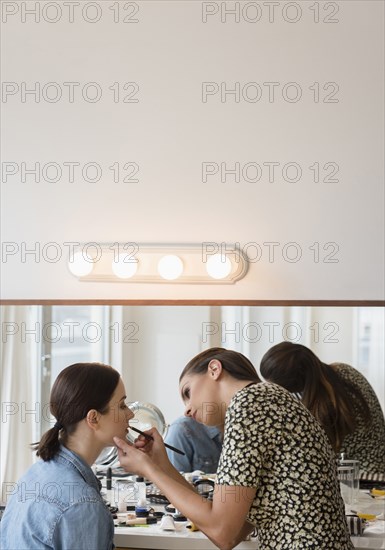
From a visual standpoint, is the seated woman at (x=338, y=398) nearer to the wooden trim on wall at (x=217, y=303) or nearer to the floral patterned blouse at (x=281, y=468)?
the wooden trim on wall at (x=217, y=303)

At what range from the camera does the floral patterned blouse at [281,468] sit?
1.82 meters

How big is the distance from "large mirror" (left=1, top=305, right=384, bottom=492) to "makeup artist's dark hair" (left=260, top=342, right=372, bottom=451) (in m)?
0.04

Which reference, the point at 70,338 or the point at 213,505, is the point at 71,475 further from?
the point at 70,338

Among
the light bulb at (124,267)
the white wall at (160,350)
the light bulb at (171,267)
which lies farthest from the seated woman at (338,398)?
the light bulb at (124,267)

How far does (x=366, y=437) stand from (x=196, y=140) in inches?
44.9

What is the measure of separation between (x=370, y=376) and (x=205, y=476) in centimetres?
65

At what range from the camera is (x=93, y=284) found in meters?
2.73

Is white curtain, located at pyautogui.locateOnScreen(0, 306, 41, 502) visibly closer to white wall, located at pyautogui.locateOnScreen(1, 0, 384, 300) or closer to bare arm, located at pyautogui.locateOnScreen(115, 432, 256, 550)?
white wall, located at pyautogui.locateOnScreen(1, 0, 384, 300)

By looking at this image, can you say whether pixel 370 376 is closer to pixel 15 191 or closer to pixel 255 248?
pixel 255 248

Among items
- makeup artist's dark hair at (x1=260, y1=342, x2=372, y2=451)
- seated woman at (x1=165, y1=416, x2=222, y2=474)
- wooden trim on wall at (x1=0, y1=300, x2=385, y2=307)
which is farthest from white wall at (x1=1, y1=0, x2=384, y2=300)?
seated woman at (x1=165, y1=416, x2=222, y2=474)

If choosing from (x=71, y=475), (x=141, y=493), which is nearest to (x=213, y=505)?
(x=71, y=475)

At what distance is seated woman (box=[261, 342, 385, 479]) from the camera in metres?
2.56

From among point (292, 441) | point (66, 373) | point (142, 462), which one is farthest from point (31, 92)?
point (292, 441)

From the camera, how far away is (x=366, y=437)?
8.90 feet
